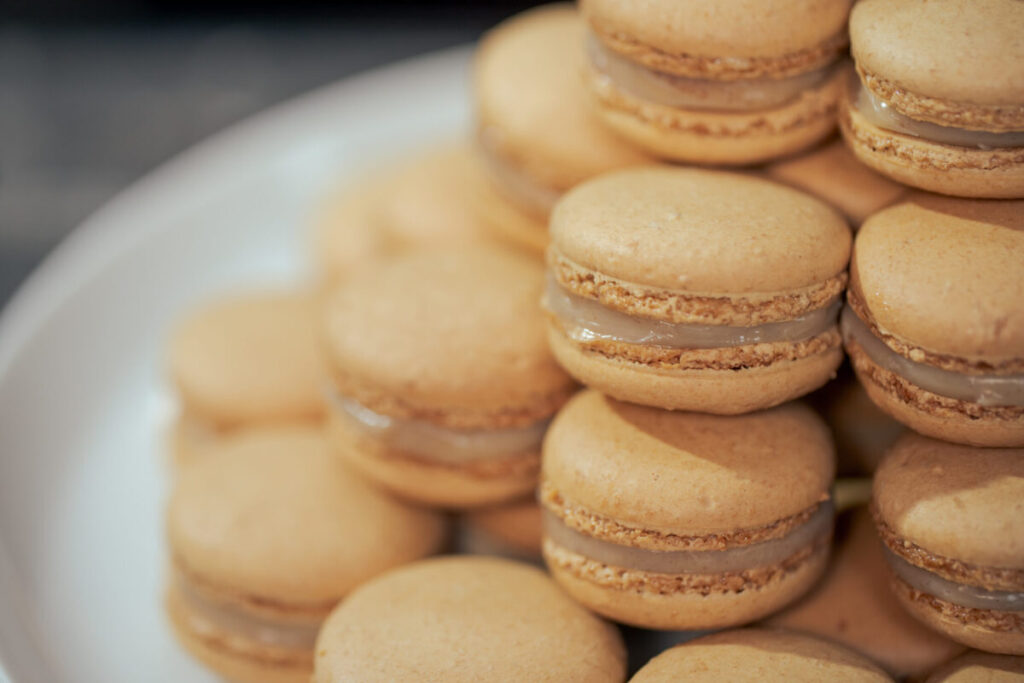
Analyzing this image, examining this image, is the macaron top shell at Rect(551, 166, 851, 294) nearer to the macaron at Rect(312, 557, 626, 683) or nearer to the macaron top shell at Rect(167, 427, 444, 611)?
the macaron at Rect(312, 557, 626, 683)

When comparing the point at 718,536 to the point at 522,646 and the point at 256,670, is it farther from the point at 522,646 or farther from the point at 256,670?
the point at 256,670

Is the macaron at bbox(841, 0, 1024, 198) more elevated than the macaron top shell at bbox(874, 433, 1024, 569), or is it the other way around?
the macaron at bbox(841, 0, 1024, 198)

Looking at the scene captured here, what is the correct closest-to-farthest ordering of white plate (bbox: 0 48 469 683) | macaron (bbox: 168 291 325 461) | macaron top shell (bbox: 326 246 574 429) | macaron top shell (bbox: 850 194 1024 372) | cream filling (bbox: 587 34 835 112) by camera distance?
1. macaron top shell (bbox: 850 194 1024 372)
2. cream filling (bbox: 587 34 835 112)
3. macaron top shell (bbox: 326 246 574 429)
4. white plate (bbox: 0 48 469 683)
5. macaron (bbox: 168 291 325 461)

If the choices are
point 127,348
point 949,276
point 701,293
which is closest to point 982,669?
Answer: point 949,276

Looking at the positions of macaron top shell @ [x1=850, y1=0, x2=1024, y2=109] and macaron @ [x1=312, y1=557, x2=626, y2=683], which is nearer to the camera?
macaron top shell @ [x1=850, y1=0, x2=1024, y2=109]

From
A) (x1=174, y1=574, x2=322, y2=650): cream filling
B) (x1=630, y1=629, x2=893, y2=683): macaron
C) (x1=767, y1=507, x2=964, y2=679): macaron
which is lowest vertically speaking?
(x1=174, y1=574, x2=322, y2=650): cream filling

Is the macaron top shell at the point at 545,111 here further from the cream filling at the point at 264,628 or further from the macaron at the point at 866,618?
the cream filling at the point at 264,628

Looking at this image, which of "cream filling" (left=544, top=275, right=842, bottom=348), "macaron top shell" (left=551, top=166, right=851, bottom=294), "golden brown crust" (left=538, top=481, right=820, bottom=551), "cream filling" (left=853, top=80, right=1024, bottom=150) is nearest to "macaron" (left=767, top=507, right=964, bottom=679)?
"golden brown crust" (left=538, top=481, right=820, bottom=551)
